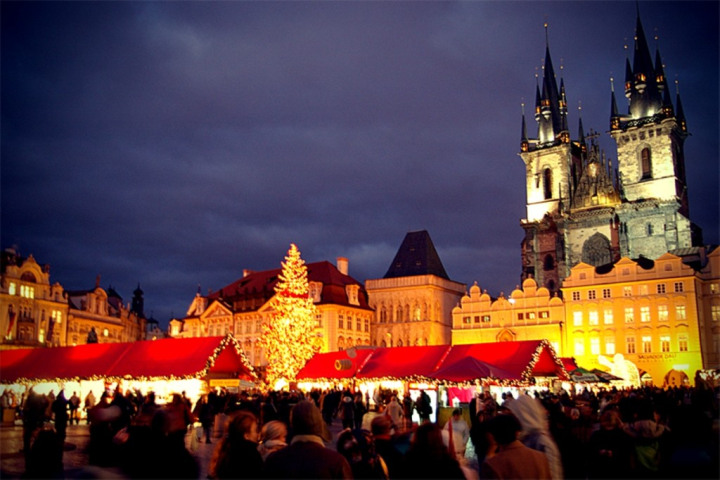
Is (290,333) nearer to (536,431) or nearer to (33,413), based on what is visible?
(33,413)

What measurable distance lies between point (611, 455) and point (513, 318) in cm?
5225

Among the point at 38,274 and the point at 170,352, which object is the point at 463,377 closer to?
the point at 170,352

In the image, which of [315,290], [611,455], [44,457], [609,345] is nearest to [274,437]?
[44,457]

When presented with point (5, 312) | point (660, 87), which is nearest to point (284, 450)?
point (5, 312)

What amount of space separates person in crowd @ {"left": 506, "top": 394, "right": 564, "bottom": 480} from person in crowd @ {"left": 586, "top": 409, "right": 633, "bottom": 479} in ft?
3.49

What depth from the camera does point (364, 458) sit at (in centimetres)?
574

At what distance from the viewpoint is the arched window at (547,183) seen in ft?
244

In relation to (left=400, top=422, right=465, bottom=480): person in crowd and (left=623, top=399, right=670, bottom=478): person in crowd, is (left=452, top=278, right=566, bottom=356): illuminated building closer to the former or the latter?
(left=623, top=399, right=670, bottom=478): person in crowd

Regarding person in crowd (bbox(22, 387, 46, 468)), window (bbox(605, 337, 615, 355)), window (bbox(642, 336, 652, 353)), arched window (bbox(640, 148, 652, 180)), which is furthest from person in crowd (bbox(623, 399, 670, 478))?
arched window (bbox(640, 148, 652, 180))

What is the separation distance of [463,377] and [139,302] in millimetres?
90858

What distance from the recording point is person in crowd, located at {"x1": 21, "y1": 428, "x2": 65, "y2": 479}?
593 cm

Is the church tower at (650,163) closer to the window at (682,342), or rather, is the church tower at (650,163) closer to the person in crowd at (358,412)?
the window at (682,342)

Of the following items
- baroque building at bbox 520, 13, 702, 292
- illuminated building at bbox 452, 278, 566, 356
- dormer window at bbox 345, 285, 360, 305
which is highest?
baroque building at bbox 520, 13, 702, 292

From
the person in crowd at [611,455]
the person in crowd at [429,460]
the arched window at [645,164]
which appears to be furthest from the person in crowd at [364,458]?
the arched window at [645,164]
